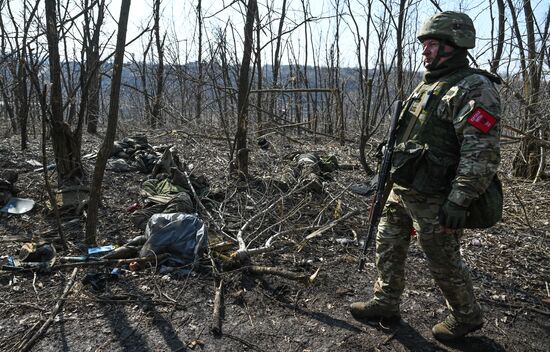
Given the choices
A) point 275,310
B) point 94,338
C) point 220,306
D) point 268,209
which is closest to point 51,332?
point 94,338

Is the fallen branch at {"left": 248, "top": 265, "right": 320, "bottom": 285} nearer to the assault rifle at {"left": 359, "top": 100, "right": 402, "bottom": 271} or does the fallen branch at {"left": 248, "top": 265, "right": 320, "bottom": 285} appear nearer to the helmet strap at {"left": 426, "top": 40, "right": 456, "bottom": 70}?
the assault rifle at {"left": 359, "top": 100, "right": 402, "bottom": 271}

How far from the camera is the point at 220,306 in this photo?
9.09 ft

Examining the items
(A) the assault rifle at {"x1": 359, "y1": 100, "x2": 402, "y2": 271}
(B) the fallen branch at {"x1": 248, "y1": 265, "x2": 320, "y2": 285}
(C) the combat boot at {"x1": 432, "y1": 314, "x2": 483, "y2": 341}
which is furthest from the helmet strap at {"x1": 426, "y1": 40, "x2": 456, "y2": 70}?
(B) the fallen branch at {"x1": 248, "y1": 265, "x2": 320, "y2": 285}

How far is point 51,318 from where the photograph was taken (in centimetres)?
252

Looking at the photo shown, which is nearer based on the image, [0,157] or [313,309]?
[313,309]

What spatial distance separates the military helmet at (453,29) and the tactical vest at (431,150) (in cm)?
15

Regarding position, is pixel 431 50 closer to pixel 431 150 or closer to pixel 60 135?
pixel 431 150

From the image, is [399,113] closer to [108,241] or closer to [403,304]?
[403,304]

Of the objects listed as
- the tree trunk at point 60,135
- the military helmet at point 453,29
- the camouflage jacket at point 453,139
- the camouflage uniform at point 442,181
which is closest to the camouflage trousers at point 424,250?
the camouflage uniform at point 442,181

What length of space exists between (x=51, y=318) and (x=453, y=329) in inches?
95.9

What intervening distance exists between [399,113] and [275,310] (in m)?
1.53

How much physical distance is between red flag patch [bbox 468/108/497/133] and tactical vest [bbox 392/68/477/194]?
0.16 metres

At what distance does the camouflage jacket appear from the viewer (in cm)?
196

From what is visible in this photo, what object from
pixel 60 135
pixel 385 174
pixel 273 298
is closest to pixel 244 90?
pixel 60 135
